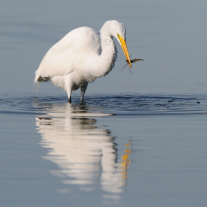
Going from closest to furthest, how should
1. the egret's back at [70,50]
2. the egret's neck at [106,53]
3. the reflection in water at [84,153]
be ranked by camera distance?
the reflection in water at [84,153] → the egret's neck at [106,53] → the egret's back at [70,50]

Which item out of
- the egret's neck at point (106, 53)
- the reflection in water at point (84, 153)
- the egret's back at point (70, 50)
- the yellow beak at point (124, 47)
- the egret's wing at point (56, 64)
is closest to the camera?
the reflection in water at point (84, 153)

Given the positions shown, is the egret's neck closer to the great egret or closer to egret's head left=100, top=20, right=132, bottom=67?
the great egret

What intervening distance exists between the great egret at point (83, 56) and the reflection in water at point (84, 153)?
1.80 metres

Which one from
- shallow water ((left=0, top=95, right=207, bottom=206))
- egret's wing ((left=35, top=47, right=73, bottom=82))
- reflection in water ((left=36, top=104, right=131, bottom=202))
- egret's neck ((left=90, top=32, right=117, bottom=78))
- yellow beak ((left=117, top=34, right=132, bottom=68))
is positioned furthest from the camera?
egret's wing ((left=35, top=47, right=73, bottom=82))

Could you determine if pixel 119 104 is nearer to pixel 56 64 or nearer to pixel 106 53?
pixel 106 53

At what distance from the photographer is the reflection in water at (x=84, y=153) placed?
194 inches

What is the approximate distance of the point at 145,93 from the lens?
12742mm

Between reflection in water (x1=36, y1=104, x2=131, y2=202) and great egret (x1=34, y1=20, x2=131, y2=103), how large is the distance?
1.80 meters

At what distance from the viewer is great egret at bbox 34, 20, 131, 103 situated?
10.2m

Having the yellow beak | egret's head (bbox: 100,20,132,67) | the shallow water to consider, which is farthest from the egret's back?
the shallow water

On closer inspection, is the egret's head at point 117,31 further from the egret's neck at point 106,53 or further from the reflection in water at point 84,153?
the reflection in water at point 84,153

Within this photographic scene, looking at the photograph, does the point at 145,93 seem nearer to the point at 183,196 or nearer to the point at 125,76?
the point at 125,76

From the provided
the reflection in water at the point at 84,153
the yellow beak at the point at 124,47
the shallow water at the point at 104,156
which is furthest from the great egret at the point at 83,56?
the reflection in water at the point at 84,153

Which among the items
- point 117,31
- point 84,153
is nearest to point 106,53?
point 117,31
